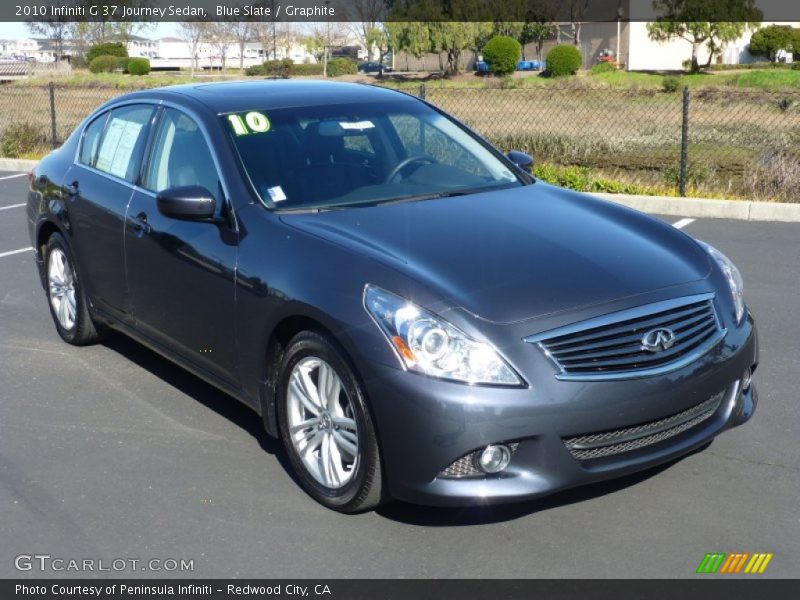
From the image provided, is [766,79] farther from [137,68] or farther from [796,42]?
[137,68]

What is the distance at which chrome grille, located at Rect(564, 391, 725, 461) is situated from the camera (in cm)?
390

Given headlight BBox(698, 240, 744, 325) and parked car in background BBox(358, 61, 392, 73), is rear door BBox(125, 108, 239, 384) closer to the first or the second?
headlight BBox(698, 240, 744, 325)

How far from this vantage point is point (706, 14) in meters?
59.8

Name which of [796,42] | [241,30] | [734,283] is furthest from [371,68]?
[734,283]

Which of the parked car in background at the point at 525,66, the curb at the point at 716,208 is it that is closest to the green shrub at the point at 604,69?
the parked car in background at the point at 525,66

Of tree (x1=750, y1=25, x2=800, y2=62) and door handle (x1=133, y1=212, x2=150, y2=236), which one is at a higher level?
tree (x1=750, y1=25, x2=800, y2=62)

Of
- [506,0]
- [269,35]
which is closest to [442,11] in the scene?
[506,0]

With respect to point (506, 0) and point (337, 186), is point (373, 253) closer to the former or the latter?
point (337, 186)

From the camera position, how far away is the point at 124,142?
19.7ft

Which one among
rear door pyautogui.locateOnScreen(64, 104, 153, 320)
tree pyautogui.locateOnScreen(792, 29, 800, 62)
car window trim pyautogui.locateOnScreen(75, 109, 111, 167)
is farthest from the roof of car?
tree pyautogui.locateOnScreen(792, 29, 800, 62)

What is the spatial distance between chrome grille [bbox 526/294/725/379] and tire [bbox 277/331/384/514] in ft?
2.43

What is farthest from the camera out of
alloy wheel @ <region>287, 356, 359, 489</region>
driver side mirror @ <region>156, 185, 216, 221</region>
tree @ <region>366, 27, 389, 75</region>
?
tree @ <region>366, 27, 389, 75</region>

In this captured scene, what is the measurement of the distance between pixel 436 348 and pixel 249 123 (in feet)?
6.36

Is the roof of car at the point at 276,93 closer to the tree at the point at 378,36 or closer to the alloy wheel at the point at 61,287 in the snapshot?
the alloy wheel at the point at 61,287
